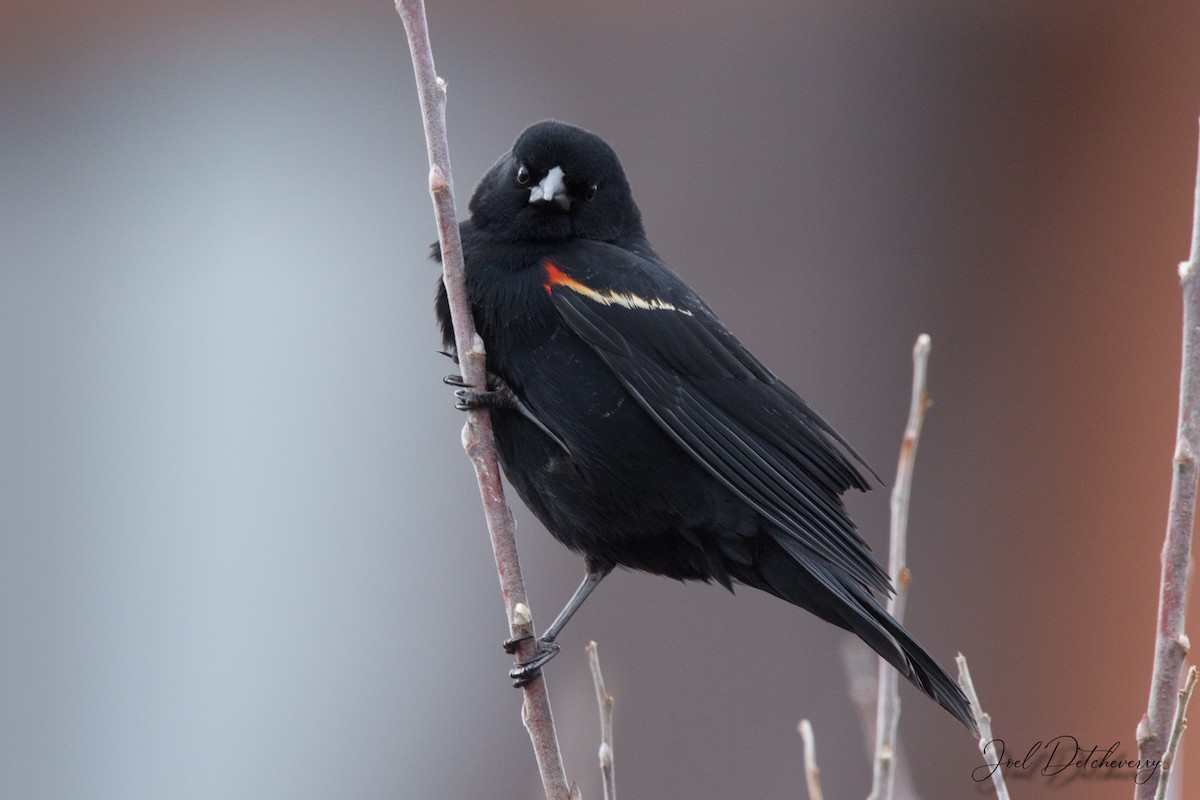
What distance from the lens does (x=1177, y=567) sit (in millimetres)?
1981

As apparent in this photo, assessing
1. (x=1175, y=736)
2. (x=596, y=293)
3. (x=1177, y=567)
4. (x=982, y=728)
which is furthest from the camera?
(x=596, y=293)

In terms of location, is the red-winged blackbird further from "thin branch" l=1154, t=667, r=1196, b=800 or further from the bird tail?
"thin branch" l=1154, t=667, r=1196, b=800

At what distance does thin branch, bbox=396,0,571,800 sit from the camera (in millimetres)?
2475

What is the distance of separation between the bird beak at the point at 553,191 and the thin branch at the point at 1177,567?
1594 millimetres

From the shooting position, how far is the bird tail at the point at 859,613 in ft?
8.80

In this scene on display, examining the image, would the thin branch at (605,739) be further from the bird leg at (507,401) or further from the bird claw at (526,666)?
the bird leg at (507,401)

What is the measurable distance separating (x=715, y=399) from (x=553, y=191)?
66 cm

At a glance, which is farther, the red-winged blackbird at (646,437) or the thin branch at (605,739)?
the red-winged blackbird at (646,437)

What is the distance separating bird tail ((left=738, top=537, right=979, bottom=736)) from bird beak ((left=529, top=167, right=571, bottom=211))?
100cm

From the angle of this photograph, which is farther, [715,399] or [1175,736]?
[715,399]

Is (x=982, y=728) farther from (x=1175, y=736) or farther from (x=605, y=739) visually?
(x=605, y=739)

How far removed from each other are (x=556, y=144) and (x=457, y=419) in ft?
12.6

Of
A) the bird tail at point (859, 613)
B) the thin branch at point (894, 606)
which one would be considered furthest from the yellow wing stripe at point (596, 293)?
the thin branch at point (894, 606)

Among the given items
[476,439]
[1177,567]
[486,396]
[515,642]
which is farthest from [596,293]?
[1177,567]
